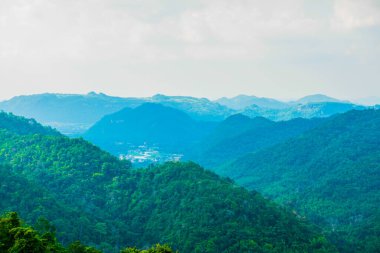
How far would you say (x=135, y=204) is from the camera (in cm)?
7112

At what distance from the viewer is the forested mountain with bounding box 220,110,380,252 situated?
78.7 m

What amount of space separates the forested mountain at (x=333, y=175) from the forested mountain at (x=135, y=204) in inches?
618

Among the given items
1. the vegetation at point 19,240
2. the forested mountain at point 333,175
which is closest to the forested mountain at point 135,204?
the forested mountain at point 333,175

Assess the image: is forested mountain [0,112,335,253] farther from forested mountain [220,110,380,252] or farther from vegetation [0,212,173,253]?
vegetation [0,212,173,253]

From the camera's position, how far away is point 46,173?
76812 millimetres

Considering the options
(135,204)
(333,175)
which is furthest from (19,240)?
(333,175)

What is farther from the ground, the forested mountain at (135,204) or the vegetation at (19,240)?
the vegetation at (19,240)

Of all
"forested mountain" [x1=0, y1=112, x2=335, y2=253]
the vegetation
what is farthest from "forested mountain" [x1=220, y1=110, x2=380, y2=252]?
the vegetation

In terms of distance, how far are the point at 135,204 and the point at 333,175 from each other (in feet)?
193

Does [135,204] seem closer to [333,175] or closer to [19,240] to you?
[19,240]

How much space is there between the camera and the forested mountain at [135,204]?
55.5 m

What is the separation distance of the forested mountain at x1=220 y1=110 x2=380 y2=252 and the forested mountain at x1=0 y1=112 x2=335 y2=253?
15688 millimetres

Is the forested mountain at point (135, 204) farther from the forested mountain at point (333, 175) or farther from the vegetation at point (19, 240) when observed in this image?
the vegetation at point (19, 240)

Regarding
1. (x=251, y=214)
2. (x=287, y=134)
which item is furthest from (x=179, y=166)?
(x=287, y=134)
